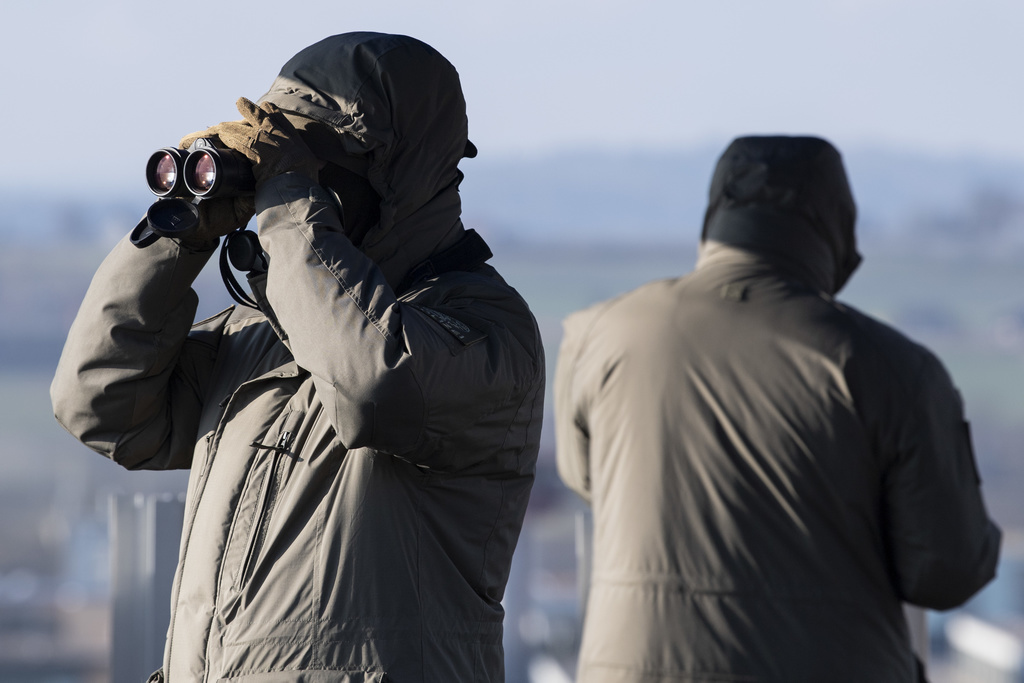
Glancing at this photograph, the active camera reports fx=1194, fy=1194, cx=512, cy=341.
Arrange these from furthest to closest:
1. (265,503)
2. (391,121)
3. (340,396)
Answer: (391,121) < (265,503) < (340,396)

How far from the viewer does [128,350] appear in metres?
1.85

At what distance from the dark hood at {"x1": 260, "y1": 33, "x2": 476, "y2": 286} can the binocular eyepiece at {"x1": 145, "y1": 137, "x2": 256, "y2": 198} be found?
118 mm

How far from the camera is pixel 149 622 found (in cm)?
293

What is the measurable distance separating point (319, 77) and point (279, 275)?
33cm

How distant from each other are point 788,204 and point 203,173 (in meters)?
0.88

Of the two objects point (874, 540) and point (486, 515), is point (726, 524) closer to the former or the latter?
point (874, 540)

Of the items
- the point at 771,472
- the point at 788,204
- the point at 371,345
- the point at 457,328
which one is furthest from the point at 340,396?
the point at 788,204

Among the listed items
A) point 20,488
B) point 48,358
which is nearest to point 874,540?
point 48,358

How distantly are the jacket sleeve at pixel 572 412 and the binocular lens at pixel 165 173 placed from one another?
2.19 feet

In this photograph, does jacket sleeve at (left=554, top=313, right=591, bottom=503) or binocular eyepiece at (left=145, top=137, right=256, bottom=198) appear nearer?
binocular eyepiece at (left=145, top=137, right=256, bottom=198)

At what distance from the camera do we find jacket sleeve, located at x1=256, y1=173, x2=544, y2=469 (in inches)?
59.9

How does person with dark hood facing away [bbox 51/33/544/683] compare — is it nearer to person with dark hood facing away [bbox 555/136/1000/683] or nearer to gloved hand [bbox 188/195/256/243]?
gloved hand [bbox 188/195/256/243]

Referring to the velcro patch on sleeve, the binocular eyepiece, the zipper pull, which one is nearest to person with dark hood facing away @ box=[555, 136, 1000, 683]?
the velcro patch on sleeve

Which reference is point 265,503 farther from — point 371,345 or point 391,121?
point 391,121
